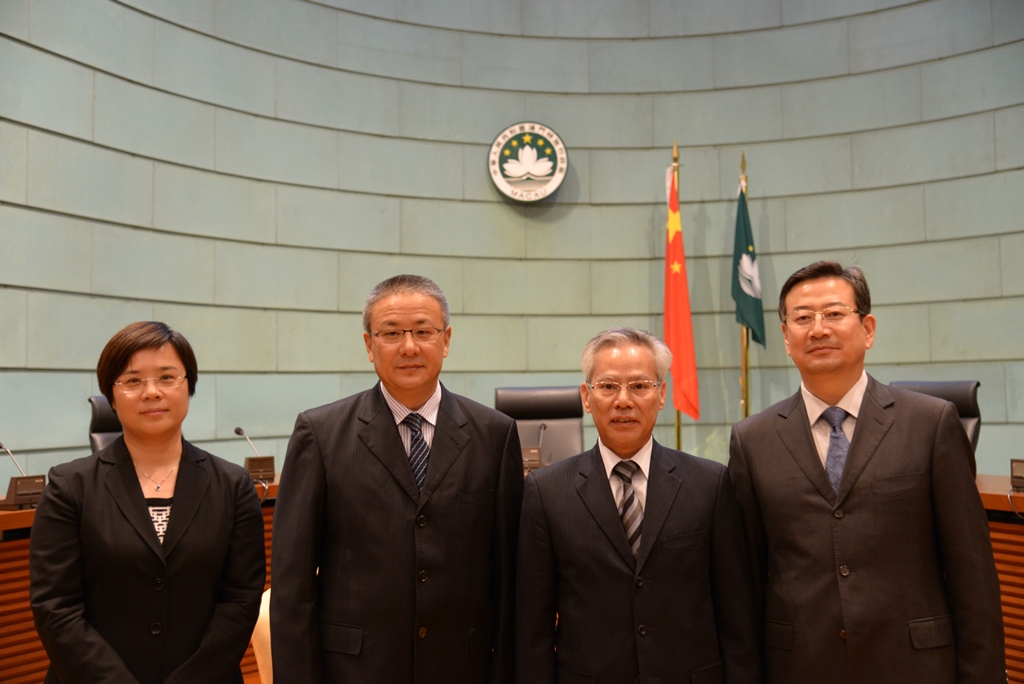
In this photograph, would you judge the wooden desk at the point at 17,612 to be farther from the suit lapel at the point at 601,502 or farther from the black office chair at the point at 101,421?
the suit lapel at the point at 601,502

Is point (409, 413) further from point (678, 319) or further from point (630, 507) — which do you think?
point (678, 319)

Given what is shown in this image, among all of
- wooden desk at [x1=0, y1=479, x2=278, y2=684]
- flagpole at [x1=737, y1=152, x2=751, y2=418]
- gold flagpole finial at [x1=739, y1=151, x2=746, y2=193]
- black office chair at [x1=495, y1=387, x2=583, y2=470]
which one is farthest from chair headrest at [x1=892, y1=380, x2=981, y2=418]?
wooden desk at [x1=0, y1=479, x2=278, y2=684]

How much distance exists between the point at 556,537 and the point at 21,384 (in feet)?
11.6

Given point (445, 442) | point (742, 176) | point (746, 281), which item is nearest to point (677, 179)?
point (742, 176)

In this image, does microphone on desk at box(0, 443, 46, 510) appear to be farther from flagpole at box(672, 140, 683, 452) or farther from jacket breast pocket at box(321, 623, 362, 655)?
flagpole at box(672, 140, 683, 452)

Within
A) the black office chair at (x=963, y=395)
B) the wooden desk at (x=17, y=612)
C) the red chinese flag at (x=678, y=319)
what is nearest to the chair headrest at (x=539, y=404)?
the red chinese flag at (x=678, y=319)

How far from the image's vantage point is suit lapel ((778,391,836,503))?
5.65 ft

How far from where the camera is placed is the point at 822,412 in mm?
1819

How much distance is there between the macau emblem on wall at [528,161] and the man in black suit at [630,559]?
4.10m

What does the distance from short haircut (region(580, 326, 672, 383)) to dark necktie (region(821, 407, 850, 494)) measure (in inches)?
15.7

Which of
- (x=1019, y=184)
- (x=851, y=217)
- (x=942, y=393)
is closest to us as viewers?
(x=942, y=393)

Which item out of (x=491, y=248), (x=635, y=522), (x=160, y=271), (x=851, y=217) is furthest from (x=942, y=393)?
(x=160, y=271)

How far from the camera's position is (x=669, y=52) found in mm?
5906

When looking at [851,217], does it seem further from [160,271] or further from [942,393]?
[160,271]
